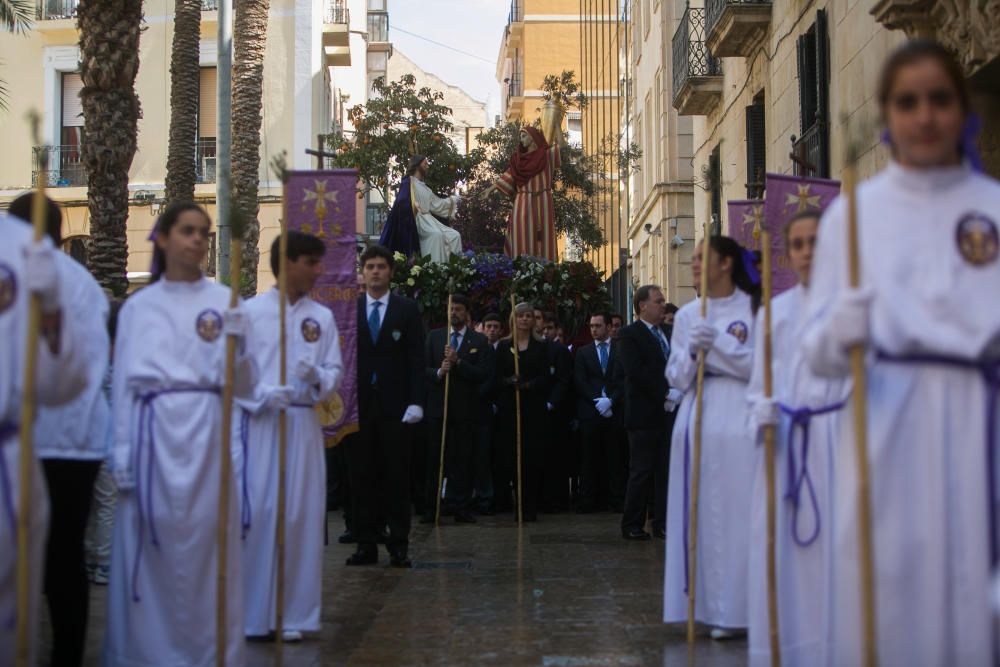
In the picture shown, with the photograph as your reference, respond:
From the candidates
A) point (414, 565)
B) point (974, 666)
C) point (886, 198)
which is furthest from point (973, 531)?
point (414, 565)

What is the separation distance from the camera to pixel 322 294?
10.2 meters

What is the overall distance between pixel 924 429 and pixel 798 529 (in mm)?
2133

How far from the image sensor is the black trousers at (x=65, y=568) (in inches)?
243

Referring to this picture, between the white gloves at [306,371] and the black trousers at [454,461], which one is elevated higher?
the white gloves at [306,371]

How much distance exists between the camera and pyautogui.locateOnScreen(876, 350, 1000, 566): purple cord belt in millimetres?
4168

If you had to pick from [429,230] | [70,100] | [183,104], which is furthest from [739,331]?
[70,100]

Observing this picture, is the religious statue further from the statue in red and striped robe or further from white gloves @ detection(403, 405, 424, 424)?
white gloves @ detection(403, 405, 424, 424)

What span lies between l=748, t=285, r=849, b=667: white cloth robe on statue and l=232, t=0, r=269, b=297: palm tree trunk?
48.4 ft

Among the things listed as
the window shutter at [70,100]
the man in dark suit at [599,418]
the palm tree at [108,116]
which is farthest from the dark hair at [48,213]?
the window shutter at [70,100]

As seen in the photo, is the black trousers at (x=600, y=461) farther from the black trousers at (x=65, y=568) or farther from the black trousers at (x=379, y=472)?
the black trousers at (x=65, y=568)

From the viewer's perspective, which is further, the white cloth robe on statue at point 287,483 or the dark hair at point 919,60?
the white cloth robe on statue at point 287,483

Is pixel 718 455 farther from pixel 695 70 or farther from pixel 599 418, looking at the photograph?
pixel 695 70

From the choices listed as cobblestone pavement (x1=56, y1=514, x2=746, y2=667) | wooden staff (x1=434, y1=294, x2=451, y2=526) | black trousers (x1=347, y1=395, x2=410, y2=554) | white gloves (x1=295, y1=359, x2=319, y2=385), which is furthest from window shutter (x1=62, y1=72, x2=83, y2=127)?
white gloves (x1=295, y1=359, x2=319, y2=385)

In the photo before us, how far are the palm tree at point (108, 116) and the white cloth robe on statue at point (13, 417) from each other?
31.5ft
